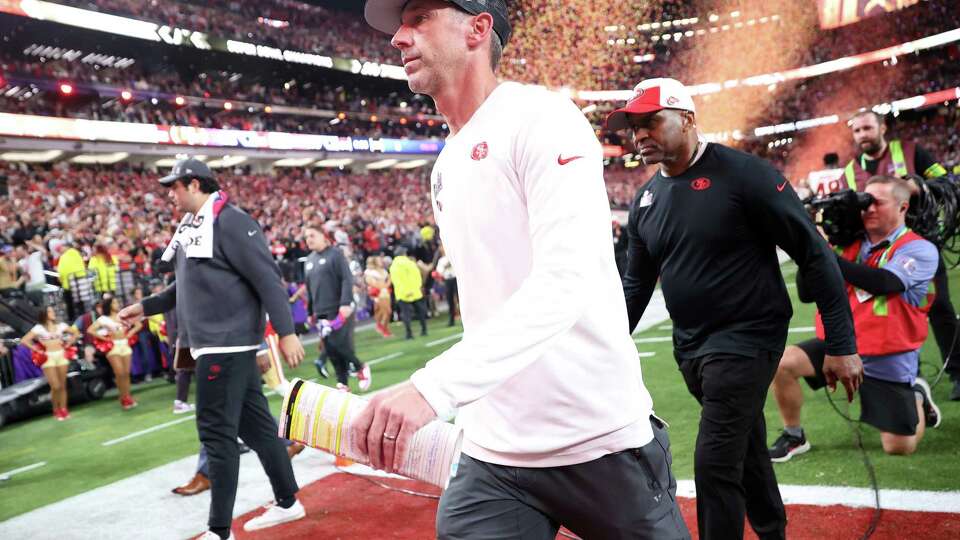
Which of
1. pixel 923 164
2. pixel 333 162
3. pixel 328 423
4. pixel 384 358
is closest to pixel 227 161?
pixel 333 162

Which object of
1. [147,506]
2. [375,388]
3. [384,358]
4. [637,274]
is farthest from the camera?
[384,358]

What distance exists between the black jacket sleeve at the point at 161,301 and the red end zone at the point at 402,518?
1.45 metres

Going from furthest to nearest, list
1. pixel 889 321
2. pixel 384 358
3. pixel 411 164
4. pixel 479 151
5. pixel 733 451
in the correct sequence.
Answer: pixel 411 164 < pixel 384 358 < pixel 889 321 < pixel 733 451 < pixel 479 151

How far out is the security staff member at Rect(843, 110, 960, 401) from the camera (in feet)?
18.7

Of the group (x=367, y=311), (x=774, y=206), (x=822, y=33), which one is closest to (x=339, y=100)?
(x=367, y=311)

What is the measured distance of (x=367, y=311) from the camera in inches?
752

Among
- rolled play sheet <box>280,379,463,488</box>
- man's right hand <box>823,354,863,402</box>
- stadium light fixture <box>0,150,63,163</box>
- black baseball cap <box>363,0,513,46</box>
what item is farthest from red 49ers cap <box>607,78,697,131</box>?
stadium light fixture <box>0,150,63,163</box>

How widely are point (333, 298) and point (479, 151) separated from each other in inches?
278

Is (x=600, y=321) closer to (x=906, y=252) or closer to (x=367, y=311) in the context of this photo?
(x=906, y=252)

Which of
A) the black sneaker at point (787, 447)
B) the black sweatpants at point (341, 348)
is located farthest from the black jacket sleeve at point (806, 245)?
the black sweatpants at point (341, 348)

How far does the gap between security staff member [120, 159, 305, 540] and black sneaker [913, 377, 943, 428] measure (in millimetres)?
4035

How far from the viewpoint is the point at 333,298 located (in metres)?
8.56

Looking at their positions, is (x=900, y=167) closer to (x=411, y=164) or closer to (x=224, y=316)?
(x=224, y=316)

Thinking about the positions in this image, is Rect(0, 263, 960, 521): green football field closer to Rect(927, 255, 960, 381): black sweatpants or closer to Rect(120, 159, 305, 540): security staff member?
Rect(927, 255, 960, 381): black sweatpants
